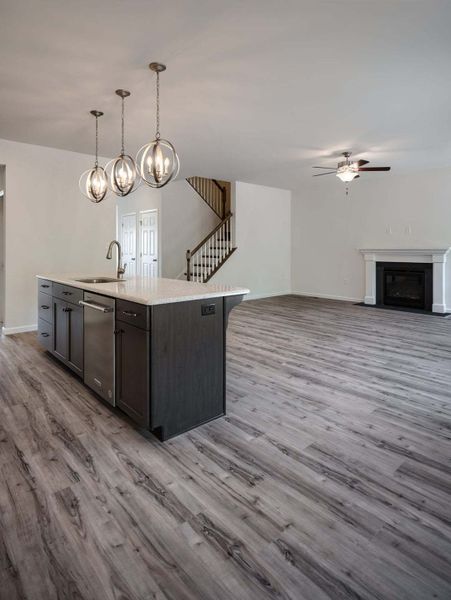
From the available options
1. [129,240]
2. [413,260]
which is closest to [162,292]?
[413,260]

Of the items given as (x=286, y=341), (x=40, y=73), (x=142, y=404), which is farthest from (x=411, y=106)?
(x=142, y=404)

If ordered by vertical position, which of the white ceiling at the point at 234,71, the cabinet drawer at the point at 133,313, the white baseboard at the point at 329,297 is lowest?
the white baseboard at the point at 329,297

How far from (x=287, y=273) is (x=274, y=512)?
8299 mm

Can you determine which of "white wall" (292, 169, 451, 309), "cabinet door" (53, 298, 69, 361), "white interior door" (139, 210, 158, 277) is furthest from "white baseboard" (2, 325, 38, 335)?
"white wall" (292, 169, 451, 309)

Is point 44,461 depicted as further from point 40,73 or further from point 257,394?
point 40,73

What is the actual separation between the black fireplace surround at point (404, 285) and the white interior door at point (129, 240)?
612 centimetres

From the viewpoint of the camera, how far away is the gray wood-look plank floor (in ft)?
4.60

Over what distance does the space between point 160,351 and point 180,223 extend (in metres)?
7.35

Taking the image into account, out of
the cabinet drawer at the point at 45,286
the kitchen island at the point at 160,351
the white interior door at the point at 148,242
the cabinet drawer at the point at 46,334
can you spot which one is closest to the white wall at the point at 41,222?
the cabinet drawer at the point at 45,286

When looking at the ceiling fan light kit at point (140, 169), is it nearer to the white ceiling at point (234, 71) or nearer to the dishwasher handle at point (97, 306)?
the white ceiling at point (234, 71)

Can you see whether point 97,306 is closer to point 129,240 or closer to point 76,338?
point 76,338

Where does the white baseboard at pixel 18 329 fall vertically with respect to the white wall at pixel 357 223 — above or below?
below

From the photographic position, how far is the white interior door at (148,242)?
922 cm

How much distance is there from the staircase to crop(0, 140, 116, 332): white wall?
2462 mm
